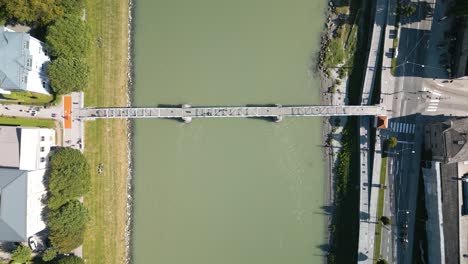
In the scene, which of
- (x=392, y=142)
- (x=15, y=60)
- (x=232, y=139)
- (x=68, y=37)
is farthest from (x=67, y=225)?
(x=392, y=142)

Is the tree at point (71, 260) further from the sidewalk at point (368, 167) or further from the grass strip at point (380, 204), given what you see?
the grass strip at point (380, 204)

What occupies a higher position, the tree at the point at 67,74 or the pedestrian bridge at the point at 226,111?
→ the tree at the point at 67,74

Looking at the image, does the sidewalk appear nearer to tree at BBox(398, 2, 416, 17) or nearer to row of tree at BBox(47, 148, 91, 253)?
tree at BBox(398, 2, 416, 17)

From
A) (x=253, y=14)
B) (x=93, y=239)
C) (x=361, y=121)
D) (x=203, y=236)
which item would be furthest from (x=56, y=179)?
(x=361, y=121)

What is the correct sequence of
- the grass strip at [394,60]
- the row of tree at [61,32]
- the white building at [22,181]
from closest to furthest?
the white building at [22,181], the row of tree at [61,32], the grass strip at [394,60]

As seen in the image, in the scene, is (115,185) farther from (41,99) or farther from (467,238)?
(467,238)

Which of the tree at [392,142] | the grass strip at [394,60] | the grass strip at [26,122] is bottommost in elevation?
the tree at [392,142]

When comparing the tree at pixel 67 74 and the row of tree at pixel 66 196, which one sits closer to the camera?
the tree at pixel 67 74

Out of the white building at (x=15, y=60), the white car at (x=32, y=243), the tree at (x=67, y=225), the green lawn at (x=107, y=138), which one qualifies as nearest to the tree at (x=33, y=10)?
the white building at (x=15, y=60)
